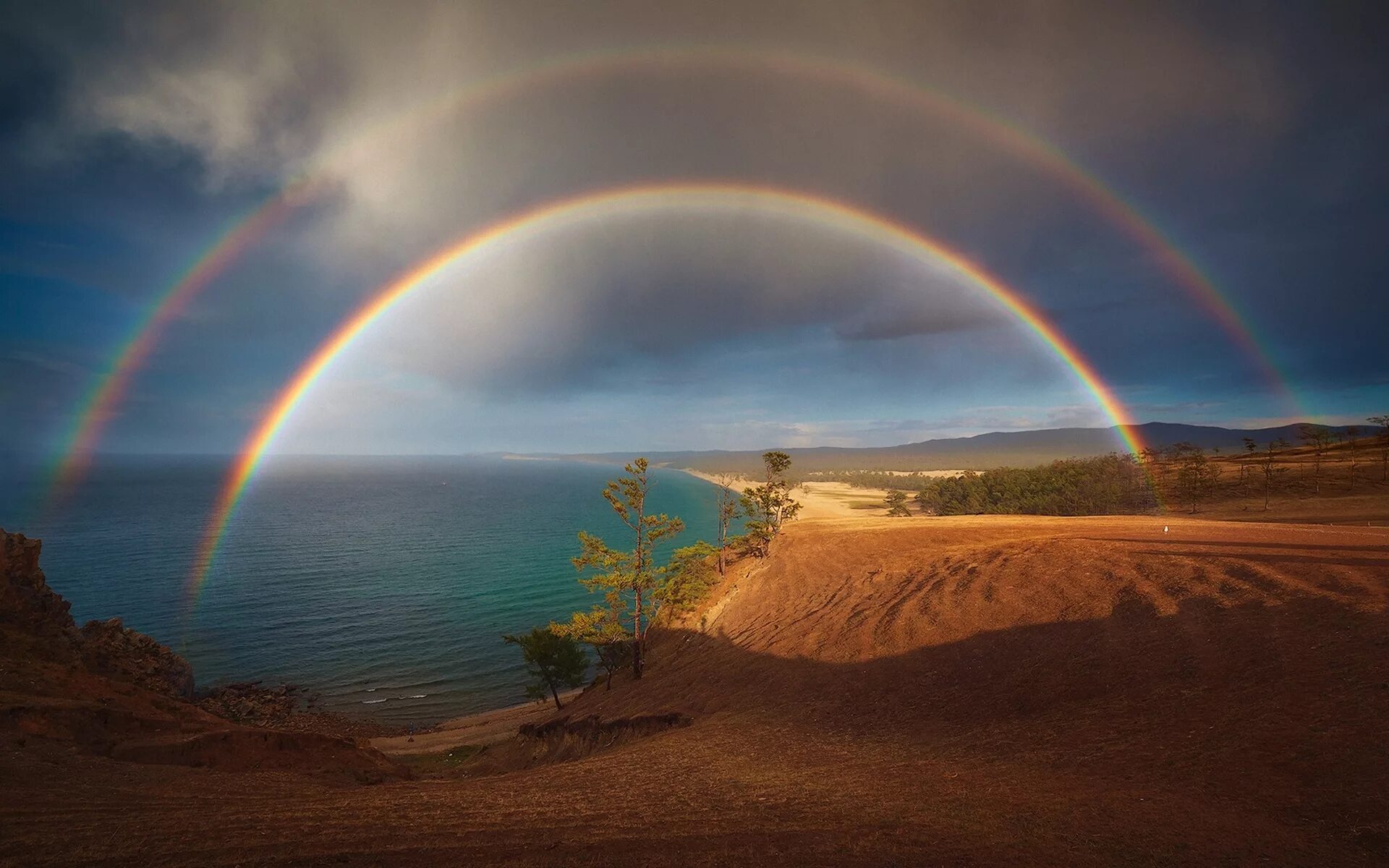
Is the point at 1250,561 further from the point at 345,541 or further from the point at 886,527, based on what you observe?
the point at 345,541

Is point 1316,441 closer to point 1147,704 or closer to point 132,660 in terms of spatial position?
point 1147,704

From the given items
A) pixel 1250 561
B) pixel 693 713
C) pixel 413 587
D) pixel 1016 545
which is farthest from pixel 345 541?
pixel 1250 561

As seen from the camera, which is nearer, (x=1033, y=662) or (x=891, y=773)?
(x=891, y=773)

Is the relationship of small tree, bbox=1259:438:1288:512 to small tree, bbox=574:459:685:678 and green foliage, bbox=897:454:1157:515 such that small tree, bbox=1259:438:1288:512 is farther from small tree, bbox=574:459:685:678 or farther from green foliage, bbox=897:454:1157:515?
small tree, bbox=574:459:685:678

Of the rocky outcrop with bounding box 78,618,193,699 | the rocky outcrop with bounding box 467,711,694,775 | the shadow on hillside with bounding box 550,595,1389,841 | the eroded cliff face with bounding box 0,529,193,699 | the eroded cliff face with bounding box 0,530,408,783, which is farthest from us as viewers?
the rocky outcrop with bounding box 78,618,193,699

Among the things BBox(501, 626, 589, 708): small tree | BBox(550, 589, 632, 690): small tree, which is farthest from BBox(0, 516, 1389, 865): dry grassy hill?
BBox(501, 626, 589, 708): small tree

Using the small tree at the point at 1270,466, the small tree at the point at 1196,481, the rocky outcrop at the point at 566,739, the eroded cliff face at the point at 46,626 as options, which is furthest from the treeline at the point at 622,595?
the small tree at the point at 1196,481
